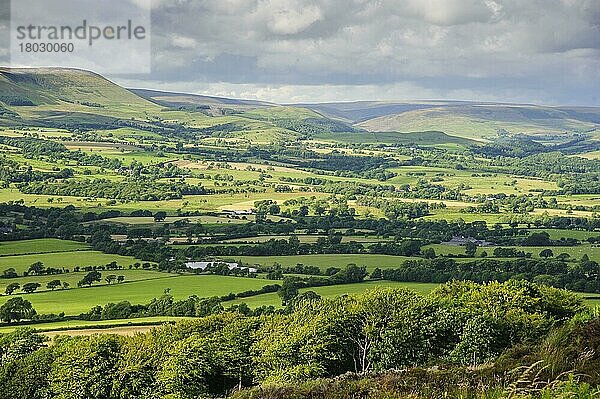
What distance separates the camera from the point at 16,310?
49344mm

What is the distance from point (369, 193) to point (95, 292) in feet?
304

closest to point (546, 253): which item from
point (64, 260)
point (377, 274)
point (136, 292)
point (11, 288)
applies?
point (377, 274)

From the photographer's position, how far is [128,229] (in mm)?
94500

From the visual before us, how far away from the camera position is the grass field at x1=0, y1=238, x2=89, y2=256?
7625 cm

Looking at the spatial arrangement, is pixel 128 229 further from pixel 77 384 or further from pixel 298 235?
pixel 77 384

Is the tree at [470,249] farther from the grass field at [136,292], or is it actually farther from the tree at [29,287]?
the tree at [29,287]

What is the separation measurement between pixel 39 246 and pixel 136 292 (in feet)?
90.6

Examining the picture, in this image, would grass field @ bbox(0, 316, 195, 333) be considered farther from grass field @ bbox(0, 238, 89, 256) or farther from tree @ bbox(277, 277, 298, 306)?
grass field @ bbox(0, 238, 89, 256)

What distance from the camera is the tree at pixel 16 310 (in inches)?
1919

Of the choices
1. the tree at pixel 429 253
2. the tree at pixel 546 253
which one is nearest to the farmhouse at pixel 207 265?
the tree at pixel 429 253

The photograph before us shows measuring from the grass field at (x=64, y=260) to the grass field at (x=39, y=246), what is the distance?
2.37m

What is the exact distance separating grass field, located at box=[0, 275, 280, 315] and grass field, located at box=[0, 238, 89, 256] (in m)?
20.2

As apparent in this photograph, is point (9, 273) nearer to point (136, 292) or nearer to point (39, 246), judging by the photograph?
point (136, 292)

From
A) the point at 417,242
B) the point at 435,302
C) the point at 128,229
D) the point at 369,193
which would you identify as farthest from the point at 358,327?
the point at 369,193
